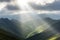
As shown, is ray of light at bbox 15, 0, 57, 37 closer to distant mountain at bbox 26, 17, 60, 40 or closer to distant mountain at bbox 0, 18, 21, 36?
distant mountain at bbox 26, 17, 60, 40

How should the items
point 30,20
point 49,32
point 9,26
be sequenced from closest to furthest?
point 49,32 < point 9,26 < point 30,20

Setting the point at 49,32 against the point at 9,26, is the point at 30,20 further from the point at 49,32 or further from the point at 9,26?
the point at 49,32

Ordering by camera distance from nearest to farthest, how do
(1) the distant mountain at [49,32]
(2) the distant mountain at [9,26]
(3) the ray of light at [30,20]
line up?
(1) the distant mountain at [49,32], (2) the distant mountain at [9,26], (3) the ray of light at [30,20]

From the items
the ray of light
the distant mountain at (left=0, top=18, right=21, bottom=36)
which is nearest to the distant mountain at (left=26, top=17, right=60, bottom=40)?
the ray of light

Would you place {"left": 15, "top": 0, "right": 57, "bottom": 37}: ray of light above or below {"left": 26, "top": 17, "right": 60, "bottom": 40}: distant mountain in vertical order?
above

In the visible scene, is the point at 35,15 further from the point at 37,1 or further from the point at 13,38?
the point at 13,38

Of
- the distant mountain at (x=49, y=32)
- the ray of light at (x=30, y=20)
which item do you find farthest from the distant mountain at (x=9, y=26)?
the distant mountain at (x=49, y=32)

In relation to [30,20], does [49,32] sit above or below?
below

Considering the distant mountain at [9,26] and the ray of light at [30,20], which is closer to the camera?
the distant mountain at [9,26]

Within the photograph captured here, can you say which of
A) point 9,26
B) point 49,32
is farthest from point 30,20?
point 49,32

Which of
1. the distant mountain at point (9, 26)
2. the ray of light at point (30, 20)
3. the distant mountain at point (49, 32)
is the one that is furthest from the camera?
the ray of light at point (30, 20)

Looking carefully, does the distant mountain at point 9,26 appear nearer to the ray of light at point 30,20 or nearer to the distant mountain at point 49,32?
the ray of light at point 30,20

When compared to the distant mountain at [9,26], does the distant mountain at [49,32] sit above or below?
below
